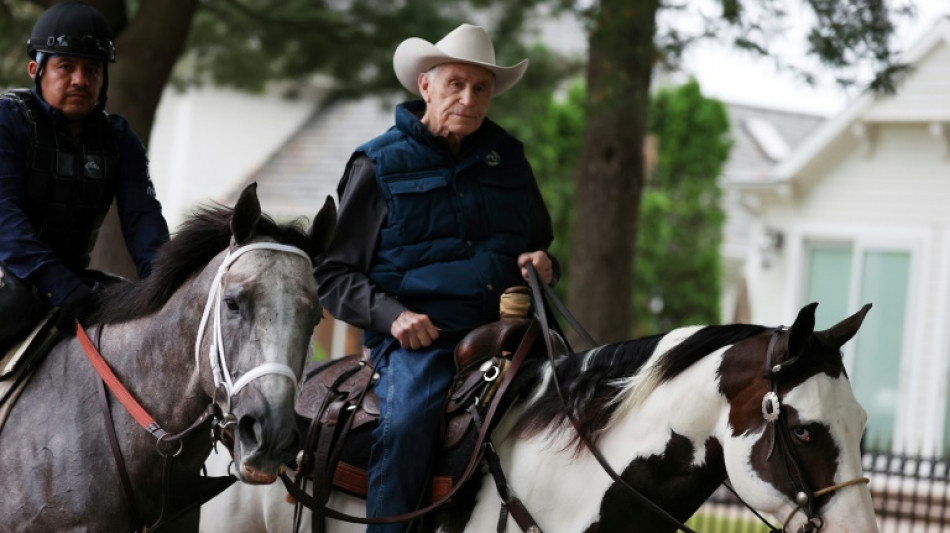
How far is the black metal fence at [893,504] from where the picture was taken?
9.52 metres

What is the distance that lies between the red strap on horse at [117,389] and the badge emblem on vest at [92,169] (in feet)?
1.87

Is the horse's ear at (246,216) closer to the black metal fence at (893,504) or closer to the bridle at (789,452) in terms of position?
the bridle at (789,452)

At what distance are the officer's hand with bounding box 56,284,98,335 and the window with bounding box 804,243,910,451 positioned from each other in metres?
12.9

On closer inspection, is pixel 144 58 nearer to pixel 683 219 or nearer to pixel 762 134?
pixel 683 219

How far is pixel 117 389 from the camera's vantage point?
4.23 meters

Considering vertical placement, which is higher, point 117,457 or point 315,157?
point 315,157

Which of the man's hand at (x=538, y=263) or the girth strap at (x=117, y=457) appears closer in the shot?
the girth strap at (x=117, y=457)

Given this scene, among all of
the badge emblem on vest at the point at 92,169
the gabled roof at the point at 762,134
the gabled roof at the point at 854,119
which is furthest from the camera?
the gabled roof at the point at 762,134

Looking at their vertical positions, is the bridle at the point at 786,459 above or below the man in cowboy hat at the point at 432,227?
below

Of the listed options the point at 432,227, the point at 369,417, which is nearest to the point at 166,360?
the point at 369,417

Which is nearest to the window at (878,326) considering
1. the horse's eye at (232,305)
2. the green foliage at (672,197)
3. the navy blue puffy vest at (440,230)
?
the green foliage at (672,197)

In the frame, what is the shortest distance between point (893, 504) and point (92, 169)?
439 inches

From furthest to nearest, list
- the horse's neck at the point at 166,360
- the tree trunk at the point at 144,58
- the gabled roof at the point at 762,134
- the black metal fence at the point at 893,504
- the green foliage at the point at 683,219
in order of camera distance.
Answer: the gabled roof at the point at 762,134
the green foliage at the point at 683,219
the black metal fence at the point at 893,504
the tree trunk at the point at 144,58
the horse's neck at the point at 166,360

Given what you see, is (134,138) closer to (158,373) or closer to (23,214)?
(23,214)
